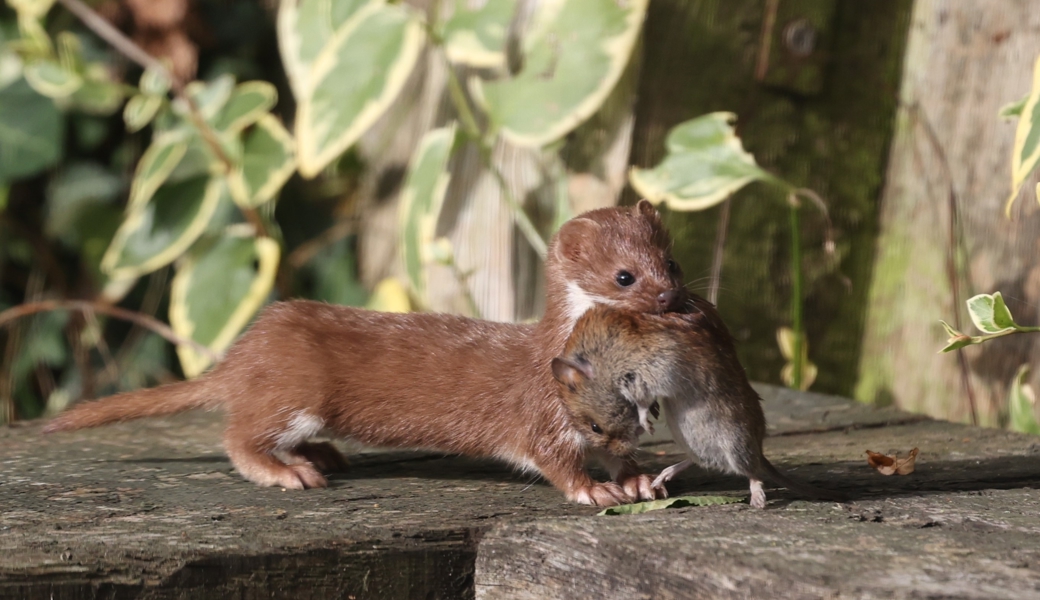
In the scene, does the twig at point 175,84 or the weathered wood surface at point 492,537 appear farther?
the twig at point 175,84

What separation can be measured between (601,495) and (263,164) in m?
2.80

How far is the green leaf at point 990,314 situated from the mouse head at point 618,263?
75 centimetres

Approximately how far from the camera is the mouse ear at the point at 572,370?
2342mm

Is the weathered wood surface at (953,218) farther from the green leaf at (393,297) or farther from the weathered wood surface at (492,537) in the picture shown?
the green leaf at (393,297)

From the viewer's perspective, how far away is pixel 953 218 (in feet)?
13.1

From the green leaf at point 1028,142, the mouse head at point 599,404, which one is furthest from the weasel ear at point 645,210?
the green leaf at point 1028,142

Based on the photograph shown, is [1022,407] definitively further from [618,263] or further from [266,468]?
[266,468]

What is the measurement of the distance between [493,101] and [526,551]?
7.65 ft

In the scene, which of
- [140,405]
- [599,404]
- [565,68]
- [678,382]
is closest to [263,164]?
[565,68]

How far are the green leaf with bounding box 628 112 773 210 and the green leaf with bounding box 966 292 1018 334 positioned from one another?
3.64 ft

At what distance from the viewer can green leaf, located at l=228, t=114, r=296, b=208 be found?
4711 mm

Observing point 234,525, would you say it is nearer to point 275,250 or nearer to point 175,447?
point 175,447

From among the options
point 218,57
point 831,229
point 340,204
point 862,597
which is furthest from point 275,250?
point 862,597

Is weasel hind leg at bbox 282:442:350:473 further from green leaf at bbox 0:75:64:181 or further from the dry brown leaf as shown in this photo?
green leaf at bbox 0:75:64:181
